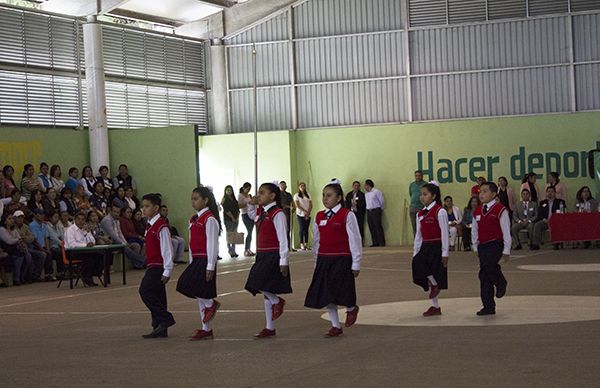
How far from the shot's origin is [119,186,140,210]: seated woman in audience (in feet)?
81.3

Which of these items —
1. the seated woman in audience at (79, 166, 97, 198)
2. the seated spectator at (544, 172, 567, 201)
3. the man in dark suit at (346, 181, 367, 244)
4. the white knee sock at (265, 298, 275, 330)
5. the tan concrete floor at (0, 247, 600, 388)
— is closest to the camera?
the tan concrete floor at (0, 247, 600, 388)

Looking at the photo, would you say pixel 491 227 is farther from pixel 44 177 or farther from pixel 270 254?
pixel 44 177

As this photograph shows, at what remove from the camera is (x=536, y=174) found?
28656 mm

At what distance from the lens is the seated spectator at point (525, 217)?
86.2ft

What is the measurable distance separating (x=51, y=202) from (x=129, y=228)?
2.02 meters

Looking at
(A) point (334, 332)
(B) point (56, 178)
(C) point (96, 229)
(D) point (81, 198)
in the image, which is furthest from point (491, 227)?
(B) point (56, 178)

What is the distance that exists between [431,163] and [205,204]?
19.2 metres

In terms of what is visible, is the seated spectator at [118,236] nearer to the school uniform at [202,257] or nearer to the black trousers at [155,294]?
the black trousers at [155,294]

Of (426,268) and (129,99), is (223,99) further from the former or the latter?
(426,268)

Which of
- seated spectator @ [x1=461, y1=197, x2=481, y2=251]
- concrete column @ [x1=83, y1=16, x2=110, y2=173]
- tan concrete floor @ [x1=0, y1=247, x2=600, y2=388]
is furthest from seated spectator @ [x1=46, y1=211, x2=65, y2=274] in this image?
seated spectator @ [x1=461, y1=197, x2=481, y2=251]

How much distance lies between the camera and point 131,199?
25125mm

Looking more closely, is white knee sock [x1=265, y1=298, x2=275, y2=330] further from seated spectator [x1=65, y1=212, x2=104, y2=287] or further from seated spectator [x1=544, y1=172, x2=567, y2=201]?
seated spectator [x1=544, y1=172, x2=567, y2=201]

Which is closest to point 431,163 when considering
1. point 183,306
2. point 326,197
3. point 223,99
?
point 223,99

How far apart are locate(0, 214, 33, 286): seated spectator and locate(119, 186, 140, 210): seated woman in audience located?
4.36 m
